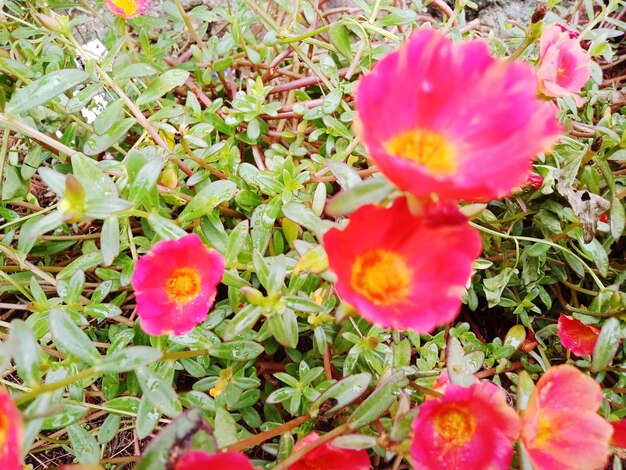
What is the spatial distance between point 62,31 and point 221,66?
477 millimetres

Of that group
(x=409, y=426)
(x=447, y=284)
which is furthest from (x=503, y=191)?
(x=409, y=426)

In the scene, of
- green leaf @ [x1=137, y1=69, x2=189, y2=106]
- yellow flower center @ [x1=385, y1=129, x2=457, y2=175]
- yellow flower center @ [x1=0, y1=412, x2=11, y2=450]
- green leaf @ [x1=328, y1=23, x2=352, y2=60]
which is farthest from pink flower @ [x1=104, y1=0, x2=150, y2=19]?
yellow flower center @ [x1=0, y1=412, x2=11, y2=450]

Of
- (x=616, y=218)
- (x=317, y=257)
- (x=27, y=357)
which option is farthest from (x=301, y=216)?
(x=616, y=218)

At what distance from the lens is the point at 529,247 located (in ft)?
4.50

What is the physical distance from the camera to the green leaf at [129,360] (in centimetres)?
85

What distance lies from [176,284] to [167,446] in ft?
1.41

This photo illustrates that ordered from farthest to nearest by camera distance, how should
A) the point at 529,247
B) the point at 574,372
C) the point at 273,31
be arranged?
the point at 273,31 < the point at 529,247 < the point at 574,372

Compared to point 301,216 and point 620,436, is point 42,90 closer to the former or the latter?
point 301,216

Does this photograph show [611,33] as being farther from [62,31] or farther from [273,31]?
[62,31]

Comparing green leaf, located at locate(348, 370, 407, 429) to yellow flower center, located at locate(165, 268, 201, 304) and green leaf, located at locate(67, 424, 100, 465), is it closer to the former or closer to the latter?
yellow flower center, located at locate(165, 268, 201, 304)

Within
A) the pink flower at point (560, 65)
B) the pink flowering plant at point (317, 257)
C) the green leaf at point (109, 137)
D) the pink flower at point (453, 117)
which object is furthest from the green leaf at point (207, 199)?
the pink flower at point (560, 65)

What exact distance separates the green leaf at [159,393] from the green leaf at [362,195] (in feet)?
1.52

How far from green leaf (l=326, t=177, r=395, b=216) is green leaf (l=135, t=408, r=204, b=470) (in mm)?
363

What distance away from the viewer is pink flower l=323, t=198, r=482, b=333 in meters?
0.71
